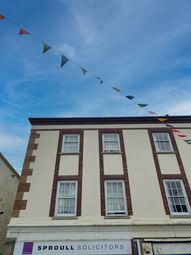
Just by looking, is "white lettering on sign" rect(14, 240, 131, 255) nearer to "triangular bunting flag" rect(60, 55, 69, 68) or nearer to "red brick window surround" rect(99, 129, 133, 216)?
"red brick window surround" rect(99, 129, 133, 216)

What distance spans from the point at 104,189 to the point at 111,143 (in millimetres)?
3125

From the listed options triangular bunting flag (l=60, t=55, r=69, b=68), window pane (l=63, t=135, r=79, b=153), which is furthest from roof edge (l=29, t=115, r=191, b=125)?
triangular bunting flag (l=60, t=55, r=69, b=68)

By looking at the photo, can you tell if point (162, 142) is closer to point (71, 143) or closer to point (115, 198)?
point (115, 198)

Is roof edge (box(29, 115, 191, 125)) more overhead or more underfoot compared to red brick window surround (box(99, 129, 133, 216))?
more overhead

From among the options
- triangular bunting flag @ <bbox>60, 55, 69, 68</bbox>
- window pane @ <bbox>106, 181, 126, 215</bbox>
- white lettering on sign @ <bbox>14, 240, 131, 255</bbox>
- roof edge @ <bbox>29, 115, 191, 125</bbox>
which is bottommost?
white lettering on sign @ <bbox>14, 240, 131, 255</bbox>

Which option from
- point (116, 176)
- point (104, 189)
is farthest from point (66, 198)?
point (116, 176)

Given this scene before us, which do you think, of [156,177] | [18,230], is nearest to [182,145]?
[156,177]

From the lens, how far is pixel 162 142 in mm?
12383

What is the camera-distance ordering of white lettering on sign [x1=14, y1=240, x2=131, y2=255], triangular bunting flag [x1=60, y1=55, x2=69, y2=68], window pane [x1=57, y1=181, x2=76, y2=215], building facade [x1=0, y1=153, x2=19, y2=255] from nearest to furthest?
white lettering on sign [x1=14, y1=240, x2=131, y2=255] < triangular bunting flag [x1=60, y1=55, x2=69, y2=68] < window pane [x1=57, y1=181, x2=76, y2=215] < building facade [x1=0, y1=153, x2=19, y2=255]

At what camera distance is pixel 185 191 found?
33.1ft

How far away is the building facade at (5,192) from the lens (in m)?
12.2

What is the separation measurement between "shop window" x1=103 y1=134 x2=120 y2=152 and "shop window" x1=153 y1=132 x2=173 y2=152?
2374 mm

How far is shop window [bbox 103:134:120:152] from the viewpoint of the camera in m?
12.0

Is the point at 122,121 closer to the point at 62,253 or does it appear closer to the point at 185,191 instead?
the point at 185,191
